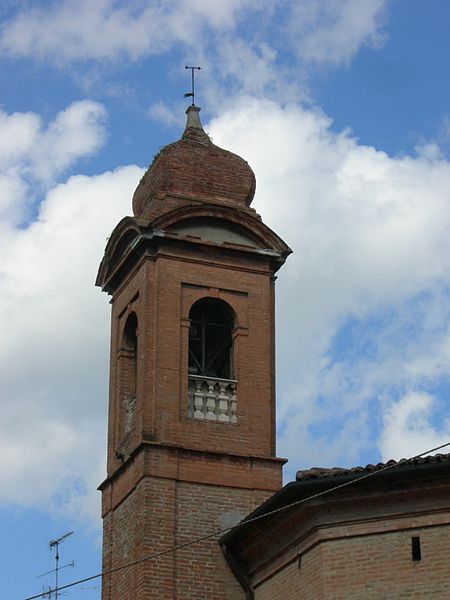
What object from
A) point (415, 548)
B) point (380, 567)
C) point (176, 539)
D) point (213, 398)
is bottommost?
point (380, 567)

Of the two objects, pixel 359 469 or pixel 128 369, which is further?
pixel 128 369

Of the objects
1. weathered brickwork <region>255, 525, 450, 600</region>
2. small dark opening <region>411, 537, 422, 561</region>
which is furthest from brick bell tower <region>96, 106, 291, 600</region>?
small dark opening <region>411, 537, 422, 561</region>

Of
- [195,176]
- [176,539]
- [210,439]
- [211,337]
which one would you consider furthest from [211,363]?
[176,539]

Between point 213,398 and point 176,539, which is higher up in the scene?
point 213,398

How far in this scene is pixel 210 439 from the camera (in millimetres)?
23000

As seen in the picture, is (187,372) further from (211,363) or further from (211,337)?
(211,337)

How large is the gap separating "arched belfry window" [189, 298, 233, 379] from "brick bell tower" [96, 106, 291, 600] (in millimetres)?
23

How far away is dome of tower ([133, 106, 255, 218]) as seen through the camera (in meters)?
24.9

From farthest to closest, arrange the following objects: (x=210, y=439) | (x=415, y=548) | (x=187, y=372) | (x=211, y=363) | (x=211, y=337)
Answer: (x=211, y=337)
(x=211, y=363)
(x=187, y=372)
(x=210, y=439)
(x=415, y=548)

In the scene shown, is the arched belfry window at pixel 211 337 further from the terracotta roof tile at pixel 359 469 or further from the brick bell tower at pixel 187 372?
the terracotta roof tile at pixel 359 469

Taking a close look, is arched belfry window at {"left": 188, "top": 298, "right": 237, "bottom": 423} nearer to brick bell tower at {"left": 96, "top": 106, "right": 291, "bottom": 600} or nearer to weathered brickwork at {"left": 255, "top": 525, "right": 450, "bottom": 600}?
brick bell tower at {"left": 96, "top": 106, "right": 291, "bottom": 600}

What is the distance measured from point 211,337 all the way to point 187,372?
1371 millimetres

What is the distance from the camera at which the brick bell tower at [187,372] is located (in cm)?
2203

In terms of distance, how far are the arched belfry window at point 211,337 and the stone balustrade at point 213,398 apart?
1.85 feet
